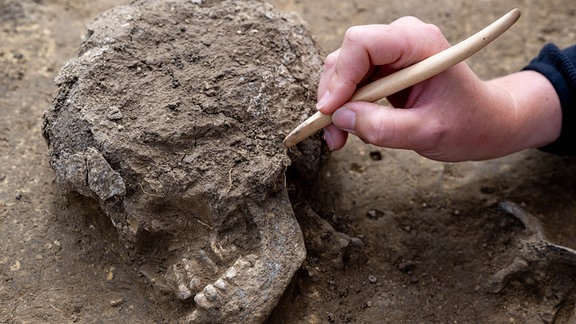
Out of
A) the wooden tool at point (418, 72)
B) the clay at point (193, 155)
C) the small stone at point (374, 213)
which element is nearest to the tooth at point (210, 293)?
the clay at point (193, 155)

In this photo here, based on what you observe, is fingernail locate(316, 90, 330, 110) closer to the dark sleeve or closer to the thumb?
the thumb

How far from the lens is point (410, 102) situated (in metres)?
1.36

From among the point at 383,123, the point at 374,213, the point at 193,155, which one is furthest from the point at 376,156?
the point at 193,155

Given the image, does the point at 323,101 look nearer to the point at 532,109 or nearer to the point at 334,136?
the point at 334,136

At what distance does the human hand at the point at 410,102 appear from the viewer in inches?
50.8

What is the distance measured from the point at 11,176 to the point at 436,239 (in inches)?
39.6

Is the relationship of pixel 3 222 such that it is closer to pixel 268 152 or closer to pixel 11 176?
pixel 11 176

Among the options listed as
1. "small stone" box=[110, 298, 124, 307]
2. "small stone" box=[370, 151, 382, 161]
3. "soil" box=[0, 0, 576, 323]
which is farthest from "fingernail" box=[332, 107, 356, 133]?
"small stone" box=[110, 298, 124, 307]

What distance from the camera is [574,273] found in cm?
143

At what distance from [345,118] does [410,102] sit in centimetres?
16

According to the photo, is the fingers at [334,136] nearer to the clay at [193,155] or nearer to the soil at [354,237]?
the clay at [193,155]

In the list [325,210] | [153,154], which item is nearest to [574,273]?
[325,210]

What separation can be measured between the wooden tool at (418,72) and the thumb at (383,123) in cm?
3

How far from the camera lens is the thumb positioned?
4.21 feet
